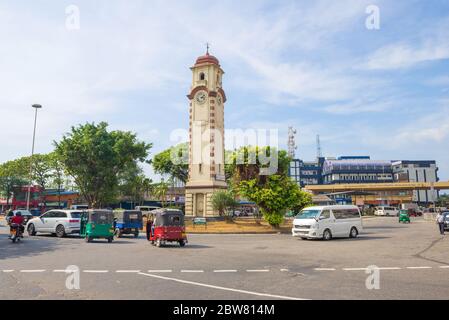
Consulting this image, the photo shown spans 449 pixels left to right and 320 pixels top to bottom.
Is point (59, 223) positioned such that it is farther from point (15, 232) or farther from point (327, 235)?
point (327, 235)

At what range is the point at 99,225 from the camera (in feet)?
70.0

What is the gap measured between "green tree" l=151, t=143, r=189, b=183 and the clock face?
16.1 meters

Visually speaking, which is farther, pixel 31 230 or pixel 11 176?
pixel 11 176

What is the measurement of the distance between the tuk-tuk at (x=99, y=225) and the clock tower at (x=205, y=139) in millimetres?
22199

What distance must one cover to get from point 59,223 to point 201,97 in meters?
26.1

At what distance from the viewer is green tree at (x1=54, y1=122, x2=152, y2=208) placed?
1641 inches

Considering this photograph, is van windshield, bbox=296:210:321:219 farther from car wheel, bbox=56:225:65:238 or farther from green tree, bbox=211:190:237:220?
green tree, bbox=211:190:237:220

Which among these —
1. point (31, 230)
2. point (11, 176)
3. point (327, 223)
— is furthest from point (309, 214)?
point (11, 176)

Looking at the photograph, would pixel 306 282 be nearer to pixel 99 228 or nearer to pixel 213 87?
pixel 99 228

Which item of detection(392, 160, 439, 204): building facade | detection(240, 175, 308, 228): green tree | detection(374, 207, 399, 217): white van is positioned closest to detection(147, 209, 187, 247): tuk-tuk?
detection(240, 175, 308, 228): green tree

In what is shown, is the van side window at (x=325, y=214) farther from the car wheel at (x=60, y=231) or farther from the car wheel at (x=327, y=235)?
the car wheel at (x=60, y=231)

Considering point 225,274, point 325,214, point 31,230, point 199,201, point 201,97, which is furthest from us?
point 201,97

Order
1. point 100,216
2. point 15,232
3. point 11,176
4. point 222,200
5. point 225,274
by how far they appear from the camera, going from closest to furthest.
Result: 1. point 225,274
2. point 15,232
3. point 100,216
4. point 222,200
5. point 11,176

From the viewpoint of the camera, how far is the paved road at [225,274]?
812 centimetres
